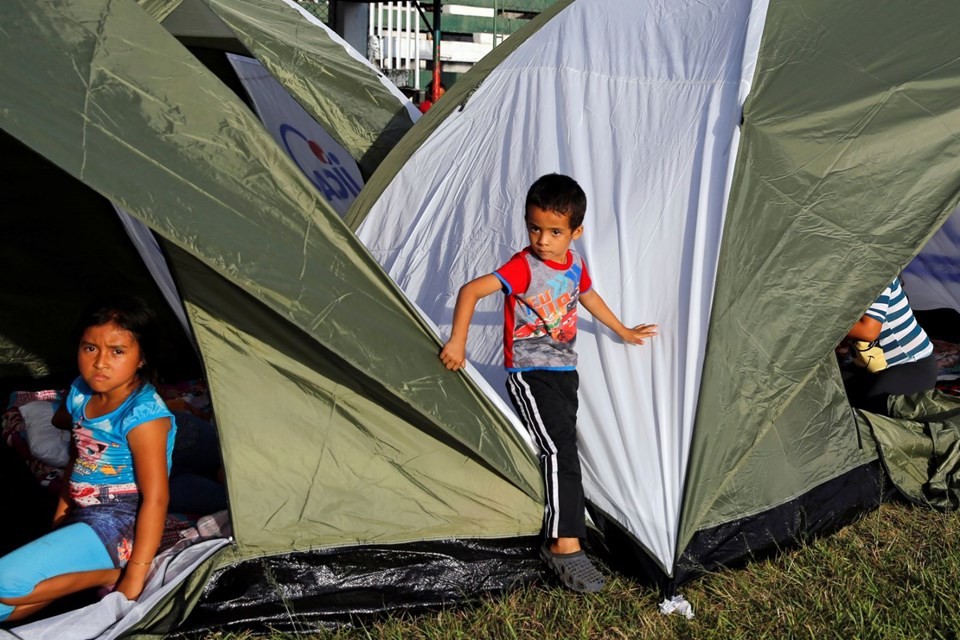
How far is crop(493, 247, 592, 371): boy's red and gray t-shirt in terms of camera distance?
2982mm

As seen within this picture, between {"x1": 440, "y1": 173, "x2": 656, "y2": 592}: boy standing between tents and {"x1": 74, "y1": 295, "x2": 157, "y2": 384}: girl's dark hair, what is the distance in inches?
30.5

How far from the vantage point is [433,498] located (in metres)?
2.96

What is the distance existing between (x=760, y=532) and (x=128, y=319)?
177 centimetres

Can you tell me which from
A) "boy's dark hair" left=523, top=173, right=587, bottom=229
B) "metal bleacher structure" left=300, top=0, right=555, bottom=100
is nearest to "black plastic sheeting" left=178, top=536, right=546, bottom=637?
"boy's dark hair" left=523, top=173, right=587, bottom=229

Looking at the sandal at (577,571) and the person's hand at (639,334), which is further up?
the person's hand at (639,334)

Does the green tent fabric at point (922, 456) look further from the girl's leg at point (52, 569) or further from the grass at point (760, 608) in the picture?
the girl's leg at point (52, 569)

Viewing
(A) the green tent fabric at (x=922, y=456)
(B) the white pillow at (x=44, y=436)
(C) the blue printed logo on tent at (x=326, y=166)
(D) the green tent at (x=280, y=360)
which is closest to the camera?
(D) the green tent at (x=280, y=360)

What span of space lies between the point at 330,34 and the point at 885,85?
280 cm

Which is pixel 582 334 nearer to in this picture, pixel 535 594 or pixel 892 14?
pixel 535 594

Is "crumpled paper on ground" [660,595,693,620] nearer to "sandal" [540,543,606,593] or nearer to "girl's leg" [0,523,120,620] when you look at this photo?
"sandal" [540,543,606,593]

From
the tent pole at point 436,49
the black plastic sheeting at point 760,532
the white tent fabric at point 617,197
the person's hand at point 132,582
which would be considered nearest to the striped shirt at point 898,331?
the black plastic sheeting at point 760,532

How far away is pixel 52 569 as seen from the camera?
8.71 ft

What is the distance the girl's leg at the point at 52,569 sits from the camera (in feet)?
8.51

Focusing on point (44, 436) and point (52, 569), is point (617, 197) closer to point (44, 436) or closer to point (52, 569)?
point (52, 569)
